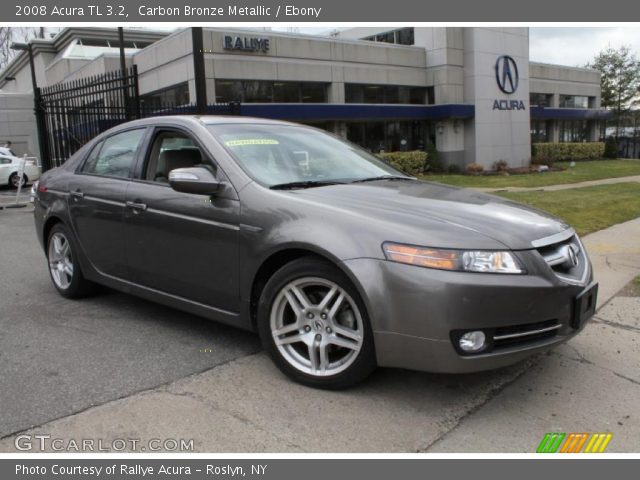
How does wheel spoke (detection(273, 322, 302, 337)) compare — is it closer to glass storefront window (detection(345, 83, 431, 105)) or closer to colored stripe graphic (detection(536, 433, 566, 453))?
colored stripe graphic (detection(536, 433, 566, 453))

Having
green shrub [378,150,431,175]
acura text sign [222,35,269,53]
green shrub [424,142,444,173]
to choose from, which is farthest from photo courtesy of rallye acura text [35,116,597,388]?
green shrub [424,142,444,173]

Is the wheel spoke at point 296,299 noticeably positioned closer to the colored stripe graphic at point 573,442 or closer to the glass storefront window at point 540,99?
the colored stripe graphic at point 573,442

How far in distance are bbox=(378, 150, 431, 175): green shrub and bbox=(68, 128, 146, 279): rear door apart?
20.1 m

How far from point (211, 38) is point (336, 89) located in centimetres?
613

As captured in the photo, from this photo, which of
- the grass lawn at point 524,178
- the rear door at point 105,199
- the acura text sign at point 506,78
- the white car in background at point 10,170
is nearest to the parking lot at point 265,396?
the rear door at point 105,199

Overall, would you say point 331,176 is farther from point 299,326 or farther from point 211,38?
point 211,38

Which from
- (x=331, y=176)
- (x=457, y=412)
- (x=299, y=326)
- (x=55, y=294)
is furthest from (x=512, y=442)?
(x=55, y=294)

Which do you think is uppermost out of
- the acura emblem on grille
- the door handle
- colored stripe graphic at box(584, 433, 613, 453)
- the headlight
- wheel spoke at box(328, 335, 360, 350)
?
the door handle

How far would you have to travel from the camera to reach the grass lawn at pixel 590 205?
9.38 meters

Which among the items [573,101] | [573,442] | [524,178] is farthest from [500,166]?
[573,442]

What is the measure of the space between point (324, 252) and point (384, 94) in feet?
83.4

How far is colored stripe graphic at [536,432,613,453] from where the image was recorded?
2.84m

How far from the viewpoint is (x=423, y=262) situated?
9.84 feet

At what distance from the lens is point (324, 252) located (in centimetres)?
324
